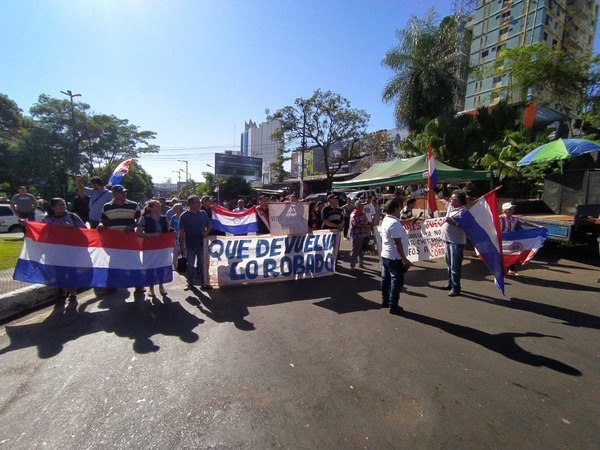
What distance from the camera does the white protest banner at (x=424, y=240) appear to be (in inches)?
295

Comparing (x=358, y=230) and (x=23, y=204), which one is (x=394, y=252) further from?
(x=23, y=204)

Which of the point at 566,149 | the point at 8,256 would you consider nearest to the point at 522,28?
the point at 566,149

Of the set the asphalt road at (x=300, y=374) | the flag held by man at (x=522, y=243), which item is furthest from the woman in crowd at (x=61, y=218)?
the flag held by man at (x=522, y=243)

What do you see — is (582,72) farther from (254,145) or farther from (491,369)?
(254,145)

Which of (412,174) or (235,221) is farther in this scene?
(412,174)

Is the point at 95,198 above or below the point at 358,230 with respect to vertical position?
above

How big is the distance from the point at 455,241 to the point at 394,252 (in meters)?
1.79

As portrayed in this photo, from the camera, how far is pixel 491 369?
3258 millimetres

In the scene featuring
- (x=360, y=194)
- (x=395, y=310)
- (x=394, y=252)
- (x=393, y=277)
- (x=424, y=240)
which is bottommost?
(x=395, y=310)

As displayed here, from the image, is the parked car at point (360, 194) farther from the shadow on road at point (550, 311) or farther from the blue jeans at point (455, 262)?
the shadow on road at point (550, 311)

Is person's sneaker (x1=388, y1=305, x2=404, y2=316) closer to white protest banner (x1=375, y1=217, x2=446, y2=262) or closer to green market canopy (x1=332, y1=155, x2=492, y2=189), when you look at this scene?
white protest banner (x1=375, y1=217, x2=446, y2=262)

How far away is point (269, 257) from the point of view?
6.40m

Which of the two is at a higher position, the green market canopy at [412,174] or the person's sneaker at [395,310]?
the green market canopy at [412,174]

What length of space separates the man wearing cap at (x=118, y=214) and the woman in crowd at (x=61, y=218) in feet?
1.59
